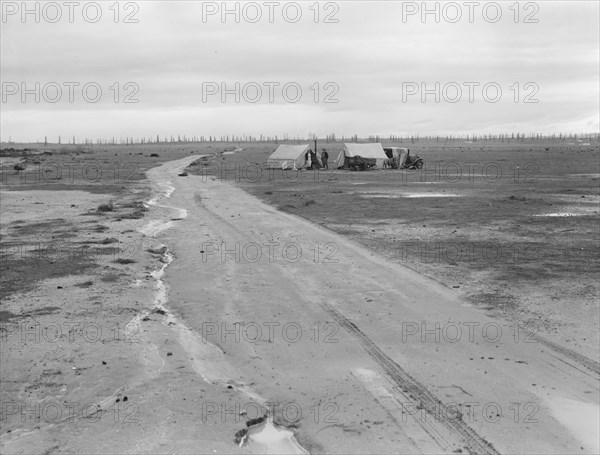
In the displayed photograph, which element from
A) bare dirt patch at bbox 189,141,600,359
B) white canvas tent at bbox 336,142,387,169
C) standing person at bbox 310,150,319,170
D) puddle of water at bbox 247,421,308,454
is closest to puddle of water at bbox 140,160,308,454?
puddle of water at bbox 247,421,308,454

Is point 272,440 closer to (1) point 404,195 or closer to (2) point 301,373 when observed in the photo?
(2) point 301,373

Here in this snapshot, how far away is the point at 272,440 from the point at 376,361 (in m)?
2.70

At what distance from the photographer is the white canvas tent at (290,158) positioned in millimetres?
61947

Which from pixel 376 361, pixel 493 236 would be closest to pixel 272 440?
pixel 376 361

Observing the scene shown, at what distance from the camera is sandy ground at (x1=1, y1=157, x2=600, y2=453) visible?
720cm

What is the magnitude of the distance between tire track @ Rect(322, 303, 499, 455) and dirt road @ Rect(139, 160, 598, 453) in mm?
16

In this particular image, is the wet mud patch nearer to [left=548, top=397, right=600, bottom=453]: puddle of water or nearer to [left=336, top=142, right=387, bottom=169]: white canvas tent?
[left=548, top=397, right=600, bottom=453]: puddle of water

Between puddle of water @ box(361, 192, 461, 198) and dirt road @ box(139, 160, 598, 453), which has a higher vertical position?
puddle of water @ box(361, 192, 461, 198)

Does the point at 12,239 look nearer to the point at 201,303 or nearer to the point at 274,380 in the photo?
the point at 201,303

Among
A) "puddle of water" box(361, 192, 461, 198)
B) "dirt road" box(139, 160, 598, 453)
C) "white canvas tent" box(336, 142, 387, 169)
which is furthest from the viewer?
"white canvas tent" box(336, 142, 387, 169)

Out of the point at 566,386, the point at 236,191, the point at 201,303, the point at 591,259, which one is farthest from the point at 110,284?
the point at 236,191

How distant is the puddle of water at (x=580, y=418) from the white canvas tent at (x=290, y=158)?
54.2m

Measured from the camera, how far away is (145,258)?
1689 cm

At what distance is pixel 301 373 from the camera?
9.05 meters
